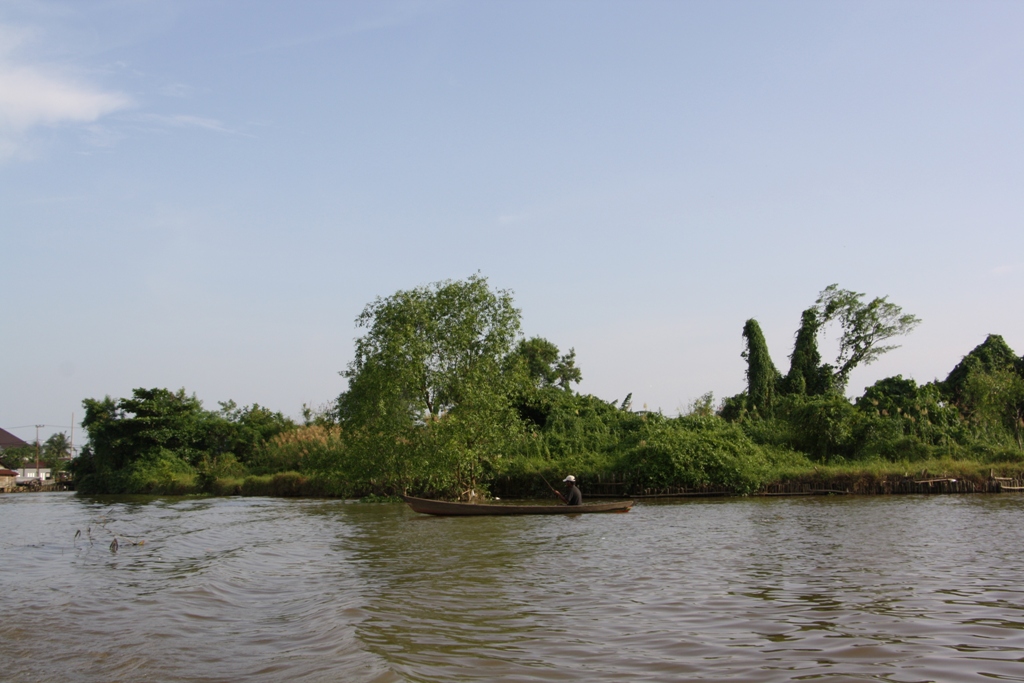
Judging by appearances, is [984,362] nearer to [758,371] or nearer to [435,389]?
Result: [758,371]

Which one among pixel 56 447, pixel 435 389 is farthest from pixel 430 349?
pixel 56 447

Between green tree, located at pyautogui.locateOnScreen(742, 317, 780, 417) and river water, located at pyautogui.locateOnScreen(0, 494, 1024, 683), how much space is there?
24.2m

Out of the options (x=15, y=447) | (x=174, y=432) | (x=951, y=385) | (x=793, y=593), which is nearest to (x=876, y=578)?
(x=793, y=593)

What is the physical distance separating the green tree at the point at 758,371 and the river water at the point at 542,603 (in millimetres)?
24180

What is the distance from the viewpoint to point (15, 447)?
291ft

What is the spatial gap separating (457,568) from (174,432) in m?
37.5

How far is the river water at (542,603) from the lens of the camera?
268 inches

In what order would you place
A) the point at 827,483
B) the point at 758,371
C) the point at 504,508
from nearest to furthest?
the point at 504,508 < the point at 827,483 < the point at 758,371

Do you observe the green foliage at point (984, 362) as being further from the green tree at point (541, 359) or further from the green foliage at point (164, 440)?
the green foliage at point (164, 440)

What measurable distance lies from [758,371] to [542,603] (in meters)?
36.2

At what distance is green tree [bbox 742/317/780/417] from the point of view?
4291cm

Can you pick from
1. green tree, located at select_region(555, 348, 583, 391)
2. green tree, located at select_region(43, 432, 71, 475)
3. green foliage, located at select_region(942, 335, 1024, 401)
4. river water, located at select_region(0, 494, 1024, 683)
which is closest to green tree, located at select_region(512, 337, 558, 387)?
green tree, located at select_region(555, 348, 583, 391)

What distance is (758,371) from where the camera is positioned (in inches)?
1705

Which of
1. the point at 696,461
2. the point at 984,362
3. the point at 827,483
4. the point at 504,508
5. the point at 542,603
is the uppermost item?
the point at 984,362
